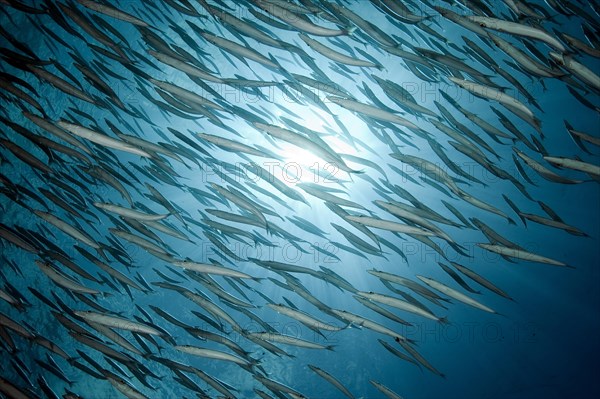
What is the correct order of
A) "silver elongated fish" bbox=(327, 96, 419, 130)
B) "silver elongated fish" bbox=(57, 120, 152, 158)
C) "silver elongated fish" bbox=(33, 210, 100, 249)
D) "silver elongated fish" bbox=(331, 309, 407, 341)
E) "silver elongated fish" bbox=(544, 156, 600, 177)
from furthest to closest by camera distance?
"silver elongated fish" bbox=(33, 210, 100, 249) → "silver elongated fish" bbox=(331, 309, 407, 341) → "silver elongated fish" bbox=(327, 96, 419, 130) → "silver elongated fish" bbox=(57, 120, 152, 158) → "silver elongated fish" bbox=(544, 156, 600, 177)

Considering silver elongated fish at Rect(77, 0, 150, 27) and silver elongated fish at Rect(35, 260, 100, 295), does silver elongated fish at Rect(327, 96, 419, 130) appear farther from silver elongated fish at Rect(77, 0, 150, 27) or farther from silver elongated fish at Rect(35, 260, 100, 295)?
silver elongated fish at Rect(35, 260, 100, 295)

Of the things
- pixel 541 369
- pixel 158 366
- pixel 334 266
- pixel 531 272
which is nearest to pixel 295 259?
pixel 334 266

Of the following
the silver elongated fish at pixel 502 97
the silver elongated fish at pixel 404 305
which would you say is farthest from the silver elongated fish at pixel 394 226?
the silver elongated fish at pixel 502 97

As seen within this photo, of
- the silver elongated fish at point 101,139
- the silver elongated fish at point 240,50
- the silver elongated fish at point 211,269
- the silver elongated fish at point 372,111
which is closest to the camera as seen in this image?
the silver elongated fish at point 101,139

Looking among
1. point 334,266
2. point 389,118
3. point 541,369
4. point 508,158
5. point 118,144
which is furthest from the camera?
point 541,369

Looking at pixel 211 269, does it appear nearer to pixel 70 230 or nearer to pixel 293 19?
pixel 70 230

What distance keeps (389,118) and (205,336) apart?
3447 millimetres

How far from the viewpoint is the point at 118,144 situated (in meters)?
4.08

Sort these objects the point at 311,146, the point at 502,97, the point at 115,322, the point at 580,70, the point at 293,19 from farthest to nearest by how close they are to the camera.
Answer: the point at 311,146
the point at 115,322
the point at 293,19
the point at 502,97
the point at 580,70

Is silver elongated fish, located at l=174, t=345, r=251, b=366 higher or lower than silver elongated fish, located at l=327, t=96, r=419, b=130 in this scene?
lower

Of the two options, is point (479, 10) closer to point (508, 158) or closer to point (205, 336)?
point (205, 336)

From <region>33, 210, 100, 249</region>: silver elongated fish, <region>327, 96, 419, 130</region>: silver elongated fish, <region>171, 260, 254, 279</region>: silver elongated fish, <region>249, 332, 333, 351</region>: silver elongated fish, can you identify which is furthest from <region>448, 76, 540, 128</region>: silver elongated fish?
<region>33, 210, 100, 249</region>: silver elongated fish

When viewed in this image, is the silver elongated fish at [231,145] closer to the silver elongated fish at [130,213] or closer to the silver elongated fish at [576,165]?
the silver elongated fish at [130,213]

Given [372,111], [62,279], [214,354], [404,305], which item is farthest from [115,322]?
[372,111]
